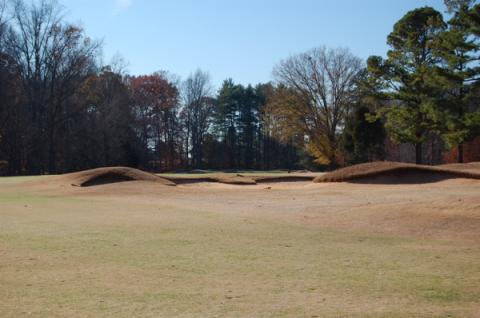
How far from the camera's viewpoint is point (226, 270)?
21.8 feet

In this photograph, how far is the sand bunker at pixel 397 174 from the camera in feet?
72.4

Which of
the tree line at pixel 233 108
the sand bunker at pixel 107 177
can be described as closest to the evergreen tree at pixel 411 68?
the tree line at pixel 233 108

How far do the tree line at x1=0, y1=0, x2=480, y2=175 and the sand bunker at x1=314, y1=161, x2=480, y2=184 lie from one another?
9925mm

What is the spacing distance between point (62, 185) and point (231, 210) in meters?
11.4

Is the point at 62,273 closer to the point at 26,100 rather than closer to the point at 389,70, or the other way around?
the point at 389,70

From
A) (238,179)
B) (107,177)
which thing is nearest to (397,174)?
(238,179)

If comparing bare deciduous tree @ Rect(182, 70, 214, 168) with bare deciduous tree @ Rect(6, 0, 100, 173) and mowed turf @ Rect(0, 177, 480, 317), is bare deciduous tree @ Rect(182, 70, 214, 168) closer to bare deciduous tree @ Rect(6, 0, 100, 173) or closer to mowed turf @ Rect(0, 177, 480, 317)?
bare deciduous tree @ Rect(6, 0, 100, 173)

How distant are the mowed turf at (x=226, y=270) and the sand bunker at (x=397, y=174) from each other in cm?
1178

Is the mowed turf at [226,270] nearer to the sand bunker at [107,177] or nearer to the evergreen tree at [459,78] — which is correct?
the sand bunker at [107,177]

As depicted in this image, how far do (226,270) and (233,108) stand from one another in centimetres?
6953

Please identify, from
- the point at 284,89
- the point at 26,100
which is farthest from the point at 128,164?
the point at 284,89

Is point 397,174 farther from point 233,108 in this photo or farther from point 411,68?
point 233,108

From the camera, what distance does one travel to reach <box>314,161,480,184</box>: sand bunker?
72.4 ft

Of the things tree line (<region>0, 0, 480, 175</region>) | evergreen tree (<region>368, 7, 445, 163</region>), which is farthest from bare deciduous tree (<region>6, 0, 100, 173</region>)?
evergreen tree (<region>368, 7, 445, 163</region>)
